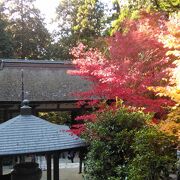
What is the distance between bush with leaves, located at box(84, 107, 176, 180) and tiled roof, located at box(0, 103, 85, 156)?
0.58 m

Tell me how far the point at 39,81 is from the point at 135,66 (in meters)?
8.53

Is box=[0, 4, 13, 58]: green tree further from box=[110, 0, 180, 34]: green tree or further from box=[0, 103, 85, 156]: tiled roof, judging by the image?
box=[0, 103, 85, 156]: tiled roof

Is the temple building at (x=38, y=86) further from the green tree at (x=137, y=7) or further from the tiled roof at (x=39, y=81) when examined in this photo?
the green tree at (x=137, y=7)

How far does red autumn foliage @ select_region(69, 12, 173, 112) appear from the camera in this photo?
27.9 ft

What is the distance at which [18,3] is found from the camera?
3056 centimetres

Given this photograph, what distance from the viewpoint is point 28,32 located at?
28734 millimetres

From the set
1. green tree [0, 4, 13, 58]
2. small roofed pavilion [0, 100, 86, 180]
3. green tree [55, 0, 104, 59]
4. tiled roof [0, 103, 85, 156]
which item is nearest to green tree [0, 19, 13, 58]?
green tree [0, 4, 13, 58]

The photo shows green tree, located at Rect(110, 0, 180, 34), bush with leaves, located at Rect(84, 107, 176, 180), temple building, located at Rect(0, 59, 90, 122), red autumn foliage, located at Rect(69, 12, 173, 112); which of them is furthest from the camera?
temple building, located at Rect(0, 59, 90, 122)

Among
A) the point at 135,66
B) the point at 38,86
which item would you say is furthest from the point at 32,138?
the point at 38,86

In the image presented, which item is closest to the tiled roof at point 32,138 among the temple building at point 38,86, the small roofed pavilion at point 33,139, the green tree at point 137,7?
the small roofed pavilion at point 33,139

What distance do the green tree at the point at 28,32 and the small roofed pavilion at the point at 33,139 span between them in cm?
2102

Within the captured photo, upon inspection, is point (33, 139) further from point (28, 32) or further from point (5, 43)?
Result: point (28, 32)

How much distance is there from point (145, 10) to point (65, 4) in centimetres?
2193

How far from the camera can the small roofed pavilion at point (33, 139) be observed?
7.38 m
